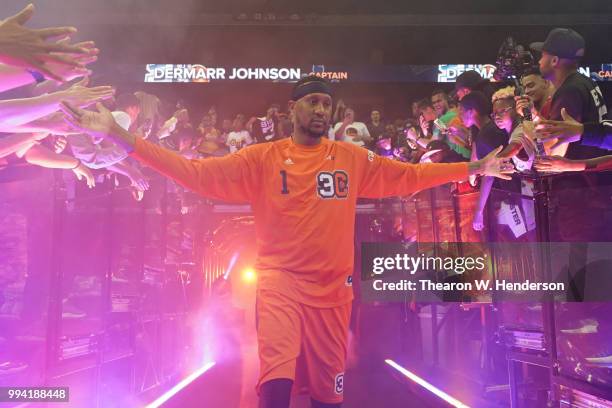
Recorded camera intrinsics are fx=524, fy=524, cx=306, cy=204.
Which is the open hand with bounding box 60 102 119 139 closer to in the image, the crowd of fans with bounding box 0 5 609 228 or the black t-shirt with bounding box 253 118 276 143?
the crowd of fans with bounding box 0 5 609 228

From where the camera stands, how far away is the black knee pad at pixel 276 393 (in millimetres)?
2338

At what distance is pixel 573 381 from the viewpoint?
104 inches

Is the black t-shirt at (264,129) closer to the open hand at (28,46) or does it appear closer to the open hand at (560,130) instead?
the open hand at (560,130)

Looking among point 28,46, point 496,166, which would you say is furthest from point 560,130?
point 28,46

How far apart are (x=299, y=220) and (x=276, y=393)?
2.77 feet

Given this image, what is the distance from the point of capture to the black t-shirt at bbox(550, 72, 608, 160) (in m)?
3.24

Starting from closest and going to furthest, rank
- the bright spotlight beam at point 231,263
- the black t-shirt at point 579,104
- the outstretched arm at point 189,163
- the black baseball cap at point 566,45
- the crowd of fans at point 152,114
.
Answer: the crowd of fans at point 152,114 → the outstretched arm at point 189,163 → the black t-shirt at point 579,104 → the black baseball cap at point 566,45 → the bright spotlight beam at point 231,263

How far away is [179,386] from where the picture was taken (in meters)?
4.67

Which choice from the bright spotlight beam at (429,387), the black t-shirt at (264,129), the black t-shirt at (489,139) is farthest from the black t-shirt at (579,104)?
the black t-shirt at (264,129)

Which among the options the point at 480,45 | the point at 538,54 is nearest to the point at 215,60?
A: the point at 480,45

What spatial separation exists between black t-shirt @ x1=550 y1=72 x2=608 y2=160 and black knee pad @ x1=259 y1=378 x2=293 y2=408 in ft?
7.38

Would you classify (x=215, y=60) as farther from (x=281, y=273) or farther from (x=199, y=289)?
(x=281, y=273)

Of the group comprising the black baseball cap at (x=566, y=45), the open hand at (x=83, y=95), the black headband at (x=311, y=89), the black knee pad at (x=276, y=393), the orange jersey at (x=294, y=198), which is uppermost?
the black baseball cap at (x=566, y=45)

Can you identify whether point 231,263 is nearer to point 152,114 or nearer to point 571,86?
point 152,114
